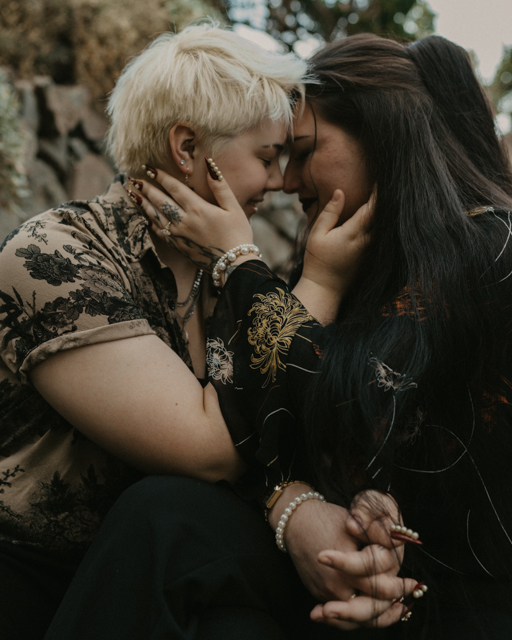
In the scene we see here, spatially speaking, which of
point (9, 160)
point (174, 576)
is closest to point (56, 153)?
point (9, 160)

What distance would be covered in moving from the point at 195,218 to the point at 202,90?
17.7 inches

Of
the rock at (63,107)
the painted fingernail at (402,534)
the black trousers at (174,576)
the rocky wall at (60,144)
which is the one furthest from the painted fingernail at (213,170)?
the rock at (63,107)

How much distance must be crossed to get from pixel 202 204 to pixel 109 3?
5.41m

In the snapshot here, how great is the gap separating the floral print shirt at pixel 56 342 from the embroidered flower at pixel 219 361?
225 mm

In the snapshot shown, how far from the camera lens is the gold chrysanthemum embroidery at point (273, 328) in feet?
4.79

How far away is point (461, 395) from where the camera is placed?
4.95 feet

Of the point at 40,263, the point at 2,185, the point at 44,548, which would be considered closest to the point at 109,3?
the point at 2,185

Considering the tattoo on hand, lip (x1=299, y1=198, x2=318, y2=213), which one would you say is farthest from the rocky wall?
the tattoo on hand

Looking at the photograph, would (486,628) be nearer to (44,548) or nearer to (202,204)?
(44,548)

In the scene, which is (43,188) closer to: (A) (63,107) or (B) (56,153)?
(B) (56,153)

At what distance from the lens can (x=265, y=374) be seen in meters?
1.46

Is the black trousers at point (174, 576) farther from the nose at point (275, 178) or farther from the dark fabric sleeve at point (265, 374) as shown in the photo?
the nose at point (275, 178)

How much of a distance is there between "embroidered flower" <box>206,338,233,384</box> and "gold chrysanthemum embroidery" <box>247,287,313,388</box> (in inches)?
3.4

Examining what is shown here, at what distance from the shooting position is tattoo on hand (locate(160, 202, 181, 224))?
6.04 ft
